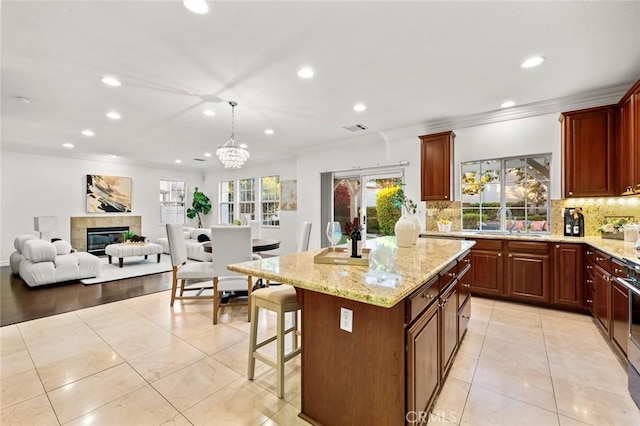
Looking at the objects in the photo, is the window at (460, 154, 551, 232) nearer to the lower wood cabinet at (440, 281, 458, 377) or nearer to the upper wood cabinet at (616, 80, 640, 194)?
the upper wood cabinet at (616, 80, 640, 194)

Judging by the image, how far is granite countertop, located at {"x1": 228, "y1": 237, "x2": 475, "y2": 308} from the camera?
1.23 meters

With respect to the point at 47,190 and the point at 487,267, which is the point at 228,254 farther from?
the point at 47,190

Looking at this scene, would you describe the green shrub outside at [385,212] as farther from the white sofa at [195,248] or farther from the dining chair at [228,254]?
the white sofa at [195,248]

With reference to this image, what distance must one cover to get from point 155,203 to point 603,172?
33.4ft

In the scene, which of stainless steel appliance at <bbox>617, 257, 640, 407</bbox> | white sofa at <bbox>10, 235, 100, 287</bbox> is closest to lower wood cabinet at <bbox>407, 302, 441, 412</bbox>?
stainless steel appliance at <bbox>617, 257, 640, 407</bbox>

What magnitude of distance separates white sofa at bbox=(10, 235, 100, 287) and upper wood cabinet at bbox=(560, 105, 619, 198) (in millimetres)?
7486

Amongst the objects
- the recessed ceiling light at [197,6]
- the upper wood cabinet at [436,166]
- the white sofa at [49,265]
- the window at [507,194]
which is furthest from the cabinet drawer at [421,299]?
the white sofa at [49,265]

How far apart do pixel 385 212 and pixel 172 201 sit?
7.20m

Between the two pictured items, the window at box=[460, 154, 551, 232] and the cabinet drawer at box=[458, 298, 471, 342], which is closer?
the cabinet drawer at box=[458, 298, 471, 342]

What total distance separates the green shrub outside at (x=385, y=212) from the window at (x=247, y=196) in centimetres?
436

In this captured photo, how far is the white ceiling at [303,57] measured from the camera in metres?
2.16

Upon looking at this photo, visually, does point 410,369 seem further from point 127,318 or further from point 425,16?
point 127,318

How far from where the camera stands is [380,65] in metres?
2.94

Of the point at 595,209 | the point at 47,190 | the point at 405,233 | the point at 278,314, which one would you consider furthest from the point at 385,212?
the point at 47,190
